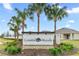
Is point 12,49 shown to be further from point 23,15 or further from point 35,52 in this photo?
point 23,15

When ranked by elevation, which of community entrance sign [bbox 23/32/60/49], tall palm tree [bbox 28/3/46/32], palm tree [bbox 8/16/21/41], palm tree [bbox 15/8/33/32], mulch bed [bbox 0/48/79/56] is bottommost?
mulch bed [bbox 0/48/79/56]

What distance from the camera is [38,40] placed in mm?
2027

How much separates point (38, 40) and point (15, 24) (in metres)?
0.26

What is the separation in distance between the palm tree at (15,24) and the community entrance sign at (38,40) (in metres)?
0.07

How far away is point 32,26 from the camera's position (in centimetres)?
200

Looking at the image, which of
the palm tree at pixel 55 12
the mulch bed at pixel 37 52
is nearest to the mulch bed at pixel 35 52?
the mulch bed at pixel 37 52

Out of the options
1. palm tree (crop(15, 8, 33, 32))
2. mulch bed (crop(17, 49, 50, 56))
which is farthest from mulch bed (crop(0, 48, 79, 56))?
palm tree (crop(15, 8, 33, 32))

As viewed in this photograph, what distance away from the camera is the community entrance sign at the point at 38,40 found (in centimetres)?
201

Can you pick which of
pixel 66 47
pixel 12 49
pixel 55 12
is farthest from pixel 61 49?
pixel 12 49

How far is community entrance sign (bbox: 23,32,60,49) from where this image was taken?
2.01 metres

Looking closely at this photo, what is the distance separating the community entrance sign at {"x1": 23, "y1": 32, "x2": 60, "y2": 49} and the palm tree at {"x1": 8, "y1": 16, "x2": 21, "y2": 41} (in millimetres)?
73

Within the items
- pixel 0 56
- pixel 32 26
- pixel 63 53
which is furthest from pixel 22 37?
pixel 63 53

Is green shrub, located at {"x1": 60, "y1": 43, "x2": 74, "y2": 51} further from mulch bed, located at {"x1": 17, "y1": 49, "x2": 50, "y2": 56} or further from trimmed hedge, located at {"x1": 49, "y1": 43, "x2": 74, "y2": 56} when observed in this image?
mulch bed, located at {"x1": 17, "y1": 49, "x2": 50, "y2": 56}

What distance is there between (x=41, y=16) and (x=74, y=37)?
1.16 feet
